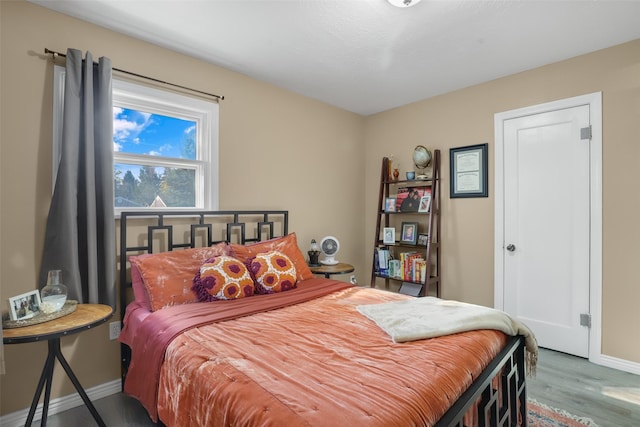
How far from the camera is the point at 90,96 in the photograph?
210cm

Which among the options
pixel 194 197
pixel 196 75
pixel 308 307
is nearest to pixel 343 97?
pixel 196 75

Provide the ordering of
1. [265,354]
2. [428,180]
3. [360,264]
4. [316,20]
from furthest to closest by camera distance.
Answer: [360,264]
[428,180]
[316,20]
[265,354]

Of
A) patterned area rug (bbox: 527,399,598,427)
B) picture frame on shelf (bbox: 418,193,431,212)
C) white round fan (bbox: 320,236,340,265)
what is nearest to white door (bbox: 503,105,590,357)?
picture frame on shelf (bbox: 418,193,431,212)

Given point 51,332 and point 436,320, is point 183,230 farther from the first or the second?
point 436,320

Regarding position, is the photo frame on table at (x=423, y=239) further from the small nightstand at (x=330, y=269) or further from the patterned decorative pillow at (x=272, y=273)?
the patterned decorative pillow at (x=272, y=273)

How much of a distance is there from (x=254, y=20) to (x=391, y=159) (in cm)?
243

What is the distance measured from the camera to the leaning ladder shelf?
3541mm

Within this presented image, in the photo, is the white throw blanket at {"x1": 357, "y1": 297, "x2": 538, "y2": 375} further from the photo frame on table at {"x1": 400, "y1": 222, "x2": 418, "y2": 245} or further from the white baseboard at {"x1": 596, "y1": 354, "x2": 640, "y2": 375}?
the photo frame on table at {"x1": 400, "y1": 222, "x2": 418, "y2": 245}

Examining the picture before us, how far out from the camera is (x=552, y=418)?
6.44 feet

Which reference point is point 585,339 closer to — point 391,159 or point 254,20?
→ point 391,159

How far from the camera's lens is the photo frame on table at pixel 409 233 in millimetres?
3739

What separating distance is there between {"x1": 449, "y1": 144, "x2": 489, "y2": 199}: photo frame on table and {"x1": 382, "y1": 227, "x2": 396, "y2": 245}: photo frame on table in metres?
0.78

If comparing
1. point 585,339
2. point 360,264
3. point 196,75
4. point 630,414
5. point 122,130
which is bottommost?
point 630,414

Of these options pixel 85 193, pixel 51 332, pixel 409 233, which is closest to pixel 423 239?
pixel 409 233
